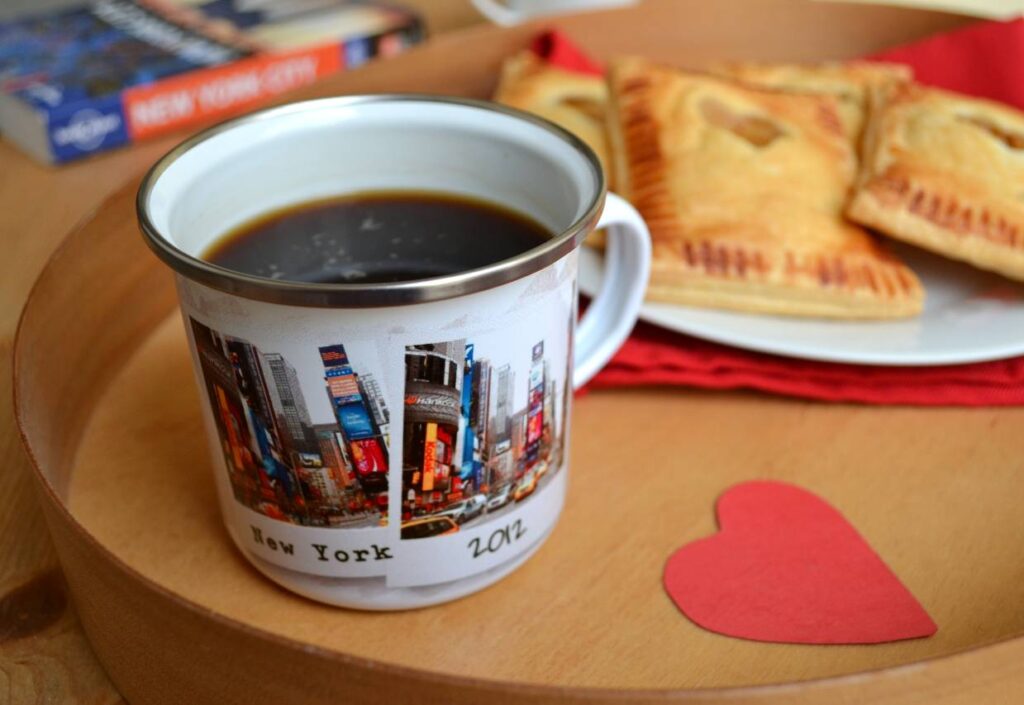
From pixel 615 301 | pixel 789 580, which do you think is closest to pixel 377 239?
pixel 615 301

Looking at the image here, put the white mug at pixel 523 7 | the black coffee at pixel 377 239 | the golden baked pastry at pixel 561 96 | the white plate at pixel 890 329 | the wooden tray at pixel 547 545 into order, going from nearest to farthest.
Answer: the wooden tray at pixel 547 545 < the black coffee at pixel 377 239 < the white plate at pixel 890 329 < the golden baked pastry at pixel 561 96 < the white mug at pixel 523 7

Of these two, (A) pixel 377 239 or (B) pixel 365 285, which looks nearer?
(B) pixel 365 285

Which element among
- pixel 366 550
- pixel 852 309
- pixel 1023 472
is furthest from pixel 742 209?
pixel 366 550

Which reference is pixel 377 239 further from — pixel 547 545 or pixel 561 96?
pixel 561 96

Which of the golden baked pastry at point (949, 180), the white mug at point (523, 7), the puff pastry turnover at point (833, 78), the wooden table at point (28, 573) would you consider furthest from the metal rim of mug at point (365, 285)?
the white mug at point (523, 7)

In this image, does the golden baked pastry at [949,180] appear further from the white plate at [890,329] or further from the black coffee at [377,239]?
the black coffee at [377,239]

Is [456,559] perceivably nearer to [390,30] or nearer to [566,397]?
[566,397]
